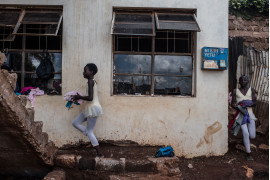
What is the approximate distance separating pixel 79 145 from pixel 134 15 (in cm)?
312

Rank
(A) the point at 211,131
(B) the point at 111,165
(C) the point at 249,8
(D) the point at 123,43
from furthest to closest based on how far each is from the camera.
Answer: (C) the point at 249,8 → (D) the point at 123,43 → (A) the point at 211,131 → (B) the point at 111,165

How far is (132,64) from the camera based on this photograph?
17.2 ft

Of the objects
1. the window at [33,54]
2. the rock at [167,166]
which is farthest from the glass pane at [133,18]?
the rock at [167,166]

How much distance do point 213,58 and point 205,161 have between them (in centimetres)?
224

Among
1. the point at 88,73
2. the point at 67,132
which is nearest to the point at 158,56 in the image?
the point at 88,73

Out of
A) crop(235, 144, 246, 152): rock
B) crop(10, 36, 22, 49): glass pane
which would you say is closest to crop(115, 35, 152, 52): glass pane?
crop(10, 36, 22, 49): glass pane

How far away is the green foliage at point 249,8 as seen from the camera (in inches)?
281

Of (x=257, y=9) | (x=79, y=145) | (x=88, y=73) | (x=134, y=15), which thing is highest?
(x=257, y=9)

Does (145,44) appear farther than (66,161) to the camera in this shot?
Yes

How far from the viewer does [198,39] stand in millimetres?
5098

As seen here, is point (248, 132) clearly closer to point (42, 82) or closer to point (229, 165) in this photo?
point (229, 165)

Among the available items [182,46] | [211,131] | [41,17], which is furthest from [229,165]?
[41,17]

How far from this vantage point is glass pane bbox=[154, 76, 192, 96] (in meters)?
5.28

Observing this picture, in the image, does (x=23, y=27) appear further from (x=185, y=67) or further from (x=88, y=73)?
(x=185, y=67)
